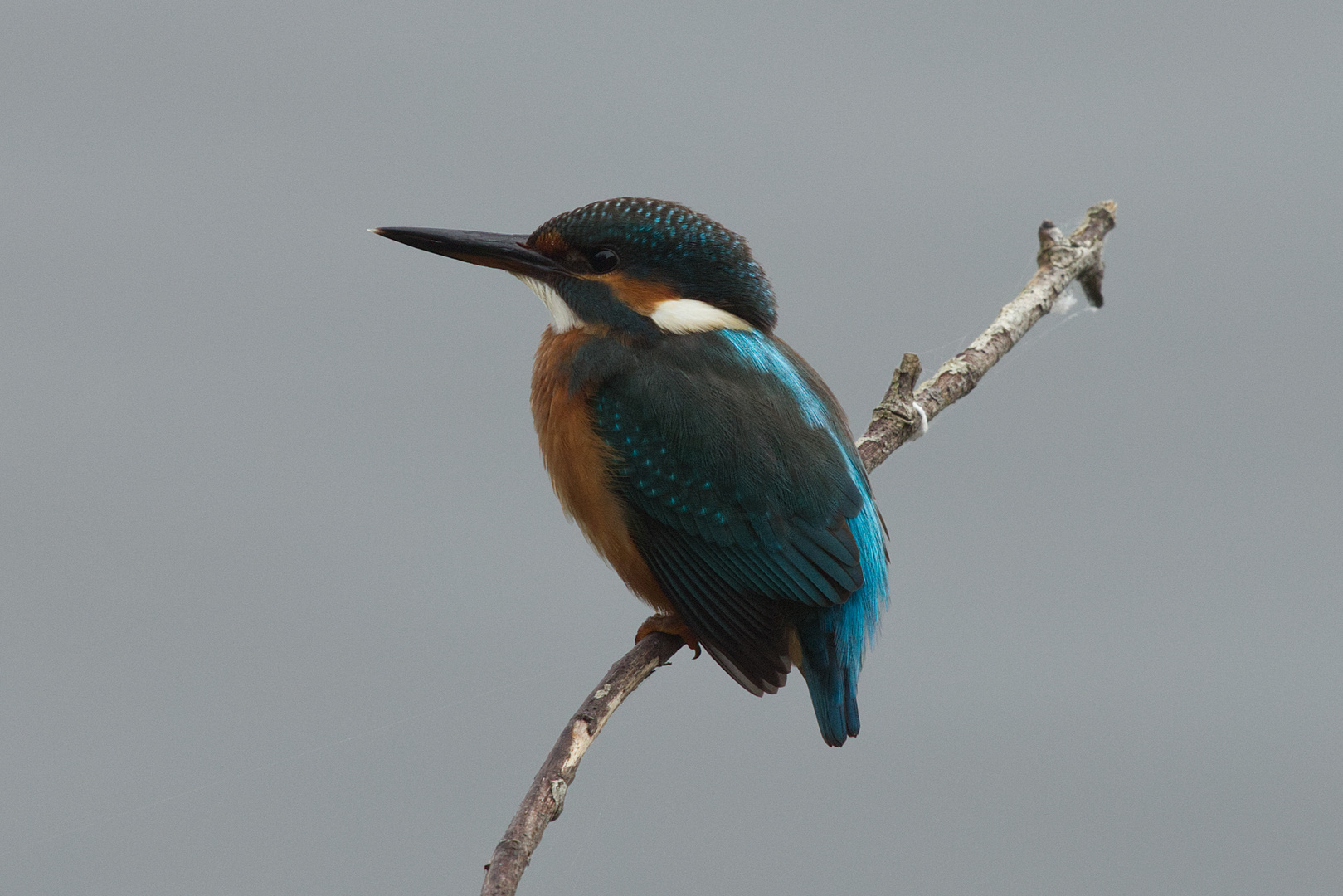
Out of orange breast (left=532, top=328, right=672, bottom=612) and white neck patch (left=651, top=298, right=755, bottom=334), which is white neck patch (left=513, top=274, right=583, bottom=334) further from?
white neck patch (left=651, top=298, right=755, bottom=334)

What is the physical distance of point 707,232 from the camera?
1.97 m

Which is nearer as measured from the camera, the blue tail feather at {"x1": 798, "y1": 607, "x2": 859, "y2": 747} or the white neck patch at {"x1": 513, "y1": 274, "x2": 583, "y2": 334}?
the blue tail feather at {"x1": 798, "y1": 607, "x2": 859, "y2": 747}

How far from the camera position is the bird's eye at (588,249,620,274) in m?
1.97

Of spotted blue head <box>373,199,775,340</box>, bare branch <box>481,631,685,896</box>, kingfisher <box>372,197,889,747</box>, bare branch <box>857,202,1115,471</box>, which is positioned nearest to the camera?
bare branch <box>481,631,685,896</box>

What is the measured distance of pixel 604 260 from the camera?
6.50 ft

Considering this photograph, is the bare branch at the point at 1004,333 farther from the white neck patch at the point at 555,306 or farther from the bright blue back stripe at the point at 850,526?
the white neck patch at the point at 555,306

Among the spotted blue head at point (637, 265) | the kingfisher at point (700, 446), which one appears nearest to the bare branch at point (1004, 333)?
the kingfisher at point (700, 446)

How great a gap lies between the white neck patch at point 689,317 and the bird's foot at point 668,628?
430 millimetres

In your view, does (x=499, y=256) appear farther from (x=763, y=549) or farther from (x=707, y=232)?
(x=763, y=549)

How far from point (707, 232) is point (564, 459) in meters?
0.41

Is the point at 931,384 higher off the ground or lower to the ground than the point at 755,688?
higher

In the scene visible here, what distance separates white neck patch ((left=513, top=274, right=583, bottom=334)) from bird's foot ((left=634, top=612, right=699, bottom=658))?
0.47 meters

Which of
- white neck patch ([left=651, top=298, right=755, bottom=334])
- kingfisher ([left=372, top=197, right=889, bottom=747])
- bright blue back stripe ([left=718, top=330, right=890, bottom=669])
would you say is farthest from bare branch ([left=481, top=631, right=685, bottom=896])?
white neck patch ([left=651, top=298, right=755, bottom=334])

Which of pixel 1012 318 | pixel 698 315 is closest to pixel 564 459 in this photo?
pixel 698 315
